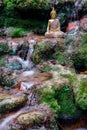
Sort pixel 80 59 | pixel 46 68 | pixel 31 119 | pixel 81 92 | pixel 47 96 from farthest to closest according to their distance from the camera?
pixel 80 59
pixel 46 68
pixel 81 92
pixel 47 96
pixel 31 119

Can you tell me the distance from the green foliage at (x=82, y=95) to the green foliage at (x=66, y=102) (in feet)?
0.80

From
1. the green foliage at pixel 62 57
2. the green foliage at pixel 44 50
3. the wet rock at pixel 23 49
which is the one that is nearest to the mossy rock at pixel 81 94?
the green foliage at pixel 62 57

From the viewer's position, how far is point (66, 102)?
898 centimetres

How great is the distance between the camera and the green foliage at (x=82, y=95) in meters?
8.67

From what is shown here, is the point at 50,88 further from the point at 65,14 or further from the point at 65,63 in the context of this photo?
the point at 65,14

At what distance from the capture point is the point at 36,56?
12.1m

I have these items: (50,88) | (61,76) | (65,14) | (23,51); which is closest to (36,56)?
(23,51)

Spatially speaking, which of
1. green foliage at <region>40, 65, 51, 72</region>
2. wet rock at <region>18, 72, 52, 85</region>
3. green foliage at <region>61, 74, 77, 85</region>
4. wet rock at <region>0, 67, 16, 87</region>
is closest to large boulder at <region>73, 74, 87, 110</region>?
green foliage at <region>61, 74, 77, 85</region>

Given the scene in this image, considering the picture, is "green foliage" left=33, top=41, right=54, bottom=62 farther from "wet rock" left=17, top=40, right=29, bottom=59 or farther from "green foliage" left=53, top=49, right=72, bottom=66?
"wet rock" left=17, top=40, right=29, bottom=59

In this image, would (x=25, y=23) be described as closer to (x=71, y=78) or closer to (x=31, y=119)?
(x=71, y=78)

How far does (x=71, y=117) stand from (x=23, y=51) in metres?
4.72

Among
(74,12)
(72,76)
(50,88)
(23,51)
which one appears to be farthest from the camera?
(74,12)

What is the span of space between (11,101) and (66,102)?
Answer: 63.5 inches

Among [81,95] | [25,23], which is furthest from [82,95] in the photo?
[25,23]
